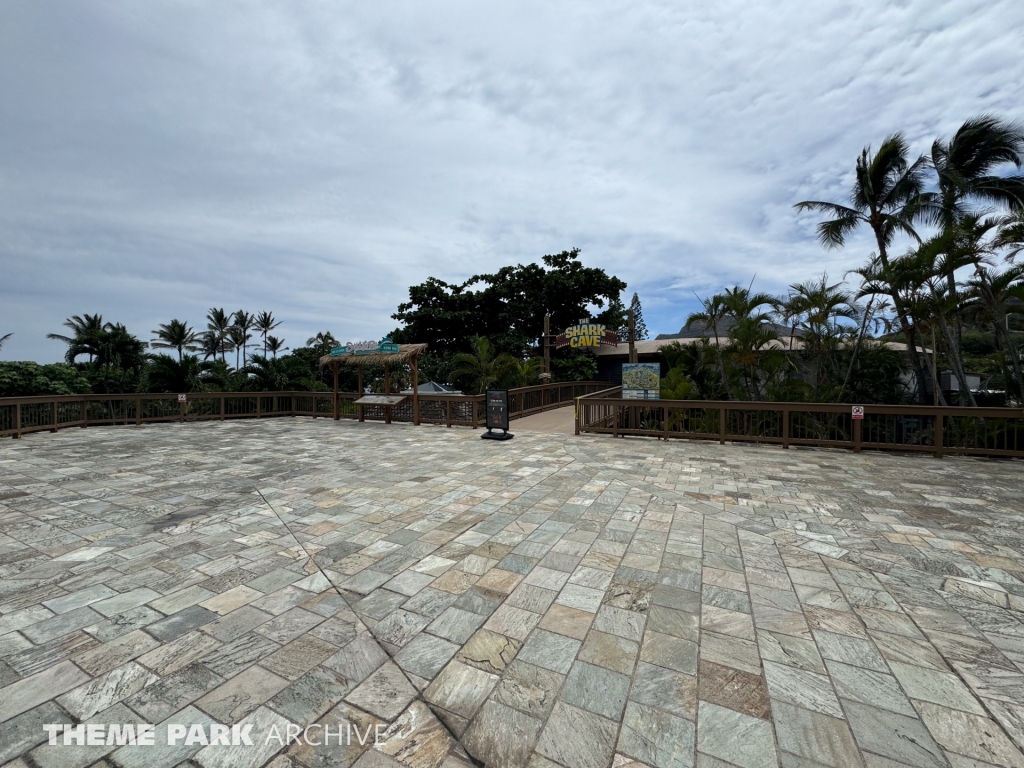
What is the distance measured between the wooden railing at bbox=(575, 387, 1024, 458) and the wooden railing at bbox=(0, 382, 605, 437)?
389cm

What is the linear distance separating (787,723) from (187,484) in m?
7.15

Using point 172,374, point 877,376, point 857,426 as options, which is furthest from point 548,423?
point 172,374

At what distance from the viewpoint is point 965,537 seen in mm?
4012

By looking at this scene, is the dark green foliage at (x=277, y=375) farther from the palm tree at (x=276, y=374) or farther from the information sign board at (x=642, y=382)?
the information sign board at (x=642, y=382)

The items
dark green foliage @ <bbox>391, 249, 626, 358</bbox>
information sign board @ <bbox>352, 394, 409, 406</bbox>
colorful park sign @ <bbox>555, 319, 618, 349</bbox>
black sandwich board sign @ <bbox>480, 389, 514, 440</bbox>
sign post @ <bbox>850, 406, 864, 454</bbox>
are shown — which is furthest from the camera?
dark green foliage @ <bbox>391, 249, 626, 358</bbox>

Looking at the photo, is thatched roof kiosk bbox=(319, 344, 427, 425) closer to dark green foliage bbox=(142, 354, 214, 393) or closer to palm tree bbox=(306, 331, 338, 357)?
dark green foliage bbox=(142, 354, 214, 393)

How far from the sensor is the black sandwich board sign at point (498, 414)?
33.2 feet

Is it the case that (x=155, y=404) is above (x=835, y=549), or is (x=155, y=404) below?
above

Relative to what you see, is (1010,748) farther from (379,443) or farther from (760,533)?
(379,443)

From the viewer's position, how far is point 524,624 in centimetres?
265

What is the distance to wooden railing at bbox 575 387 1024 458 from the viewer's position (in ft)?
25.0

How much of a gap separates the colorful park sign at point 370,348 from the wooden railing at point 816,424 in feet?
19.0

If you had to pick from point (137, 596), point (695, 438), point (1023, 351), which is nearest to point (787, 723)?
point (137, 596)

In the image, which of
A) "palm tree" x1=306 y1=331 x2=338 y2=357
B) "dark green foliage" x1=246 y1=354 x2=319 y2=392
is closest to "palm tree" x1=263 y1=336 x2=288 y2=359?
"palm tree" x1=306 y1=331 x2=338 y2=357
